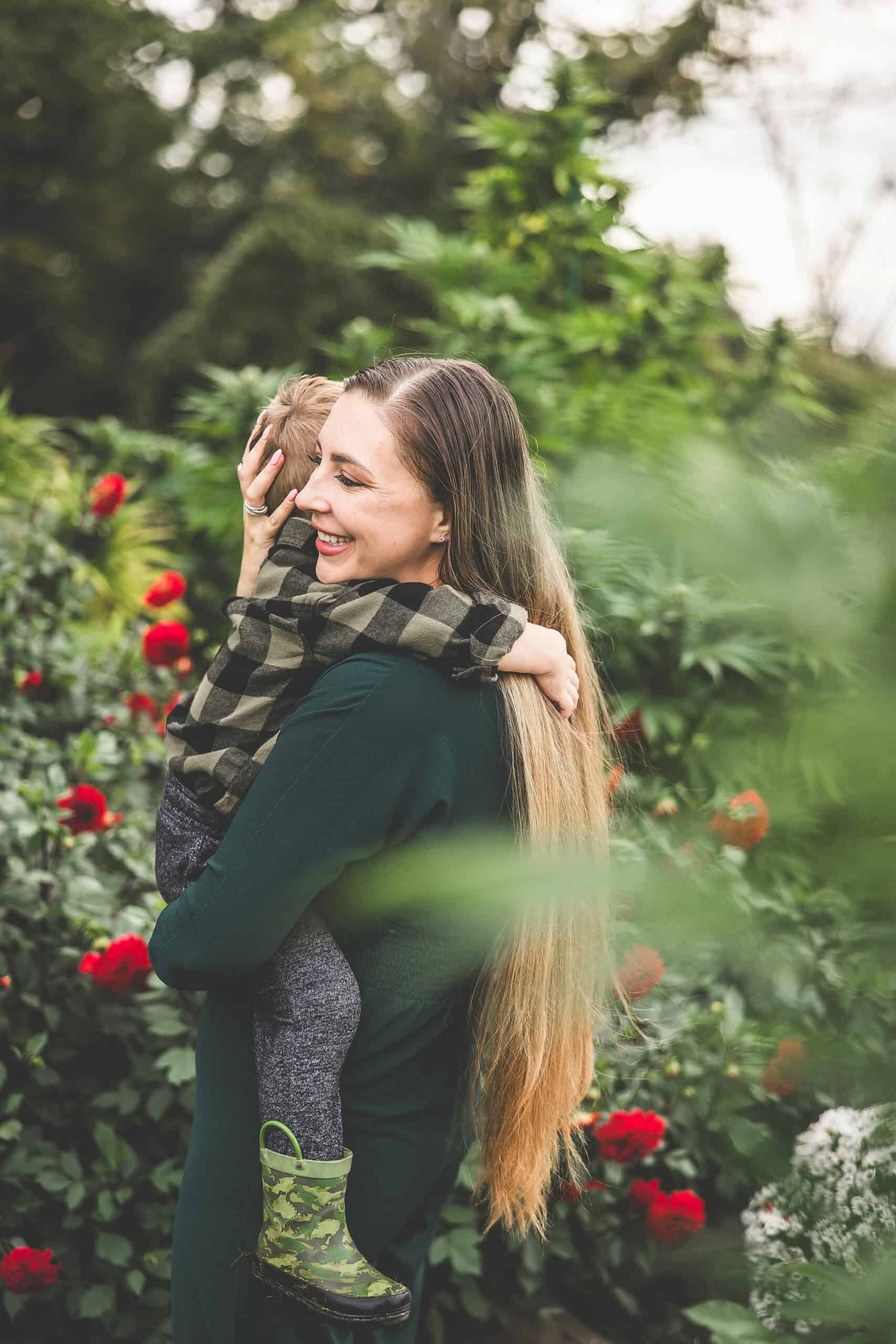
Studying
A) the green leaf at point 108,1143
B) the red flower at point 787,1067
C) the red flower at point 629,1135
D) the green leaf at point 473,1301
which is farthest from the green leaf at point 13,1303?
the red flower at point 787,1067

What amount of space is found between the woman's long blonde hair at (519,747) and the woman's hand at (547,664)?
2cm

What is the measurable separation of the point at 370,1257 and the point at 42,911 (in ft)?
3.80

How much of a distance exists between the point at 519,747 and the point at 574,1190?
3.49 feet

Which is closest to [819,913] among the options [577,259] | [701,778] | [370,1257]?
[701,778]

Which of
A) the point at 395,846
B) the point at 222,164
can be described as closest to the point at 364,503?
the point at 395,846

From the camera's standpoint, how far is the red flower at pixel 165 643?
2637 mm

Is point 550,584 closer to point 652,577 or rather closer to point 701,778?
point 701,778

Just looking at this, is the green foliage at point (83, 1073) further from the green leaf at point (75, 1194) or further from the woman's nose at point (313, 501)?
the woman's nose at point (313, 501)

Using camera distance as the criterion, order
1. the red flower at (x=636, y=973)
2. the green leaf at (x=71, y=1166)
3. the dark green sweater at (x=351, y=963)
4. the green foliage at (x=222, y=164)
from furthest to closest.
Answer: the green foliage at (x=222, y=164), the green leaf at (x=71, y=1166), the dark green sweater at (x=351, y=963), the red flower at (x=636, y=973)

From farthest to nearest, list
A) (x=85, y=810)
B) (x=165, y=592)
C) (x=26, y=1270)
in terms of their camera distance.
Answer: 1. (x=165, y=592)
2. (x=85, y=810)
3. (x=26, y=1270)

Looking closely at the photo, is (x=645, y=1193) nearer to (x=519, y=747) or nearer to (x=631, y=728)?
(x=631, y=728)

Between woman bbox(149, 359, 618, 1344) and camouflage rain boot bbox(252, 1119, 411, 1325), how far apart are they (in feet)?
0.30

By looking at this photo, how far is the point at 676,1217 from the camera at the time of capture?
190 centimetres

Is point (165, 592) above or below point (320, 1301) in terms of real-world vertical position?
below
